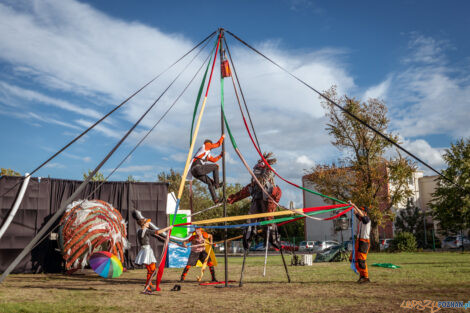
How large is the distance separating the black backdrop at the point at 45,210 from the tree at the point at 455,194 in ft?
80.3

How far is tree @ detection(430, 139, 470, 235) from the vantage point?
32344mm

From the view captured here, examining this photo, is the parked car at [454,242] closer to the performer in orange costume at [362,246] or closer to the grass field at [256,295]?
the grass field at [256,295]

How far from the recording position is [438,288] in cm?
891

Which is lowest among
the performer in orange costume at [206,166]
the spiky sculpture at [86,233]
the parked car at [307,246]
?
the parked car at [307,246]

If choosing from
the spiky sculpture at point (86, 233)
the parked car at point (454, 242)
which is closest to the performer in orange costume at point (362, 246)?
the spiky sculpture at point (86, 233)

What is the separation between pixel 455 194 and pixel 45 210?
1209 inches

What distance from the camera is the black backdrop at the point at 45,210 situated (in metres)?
15.3

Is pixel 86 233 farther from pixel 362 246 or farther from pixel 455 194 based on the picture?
pixel 455 194

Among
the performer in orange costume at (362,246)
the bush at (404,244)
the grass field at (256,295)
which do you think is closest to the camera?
the grass field at (256,295)

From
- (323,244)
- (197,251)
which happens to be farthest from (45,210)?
(323,244)

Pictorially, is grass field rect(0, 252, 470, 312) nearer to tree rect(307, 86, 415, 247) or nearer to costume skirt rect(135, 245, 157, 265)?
costume skirt rect(135, 245, 157, 265)

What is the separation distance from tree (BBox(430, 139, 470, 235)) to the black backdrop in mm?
24487

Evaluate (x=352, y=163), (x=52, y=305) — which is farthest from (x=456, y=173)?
(x=52, y=305)

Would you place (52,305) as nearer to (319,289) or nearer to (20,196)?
(319,289)
